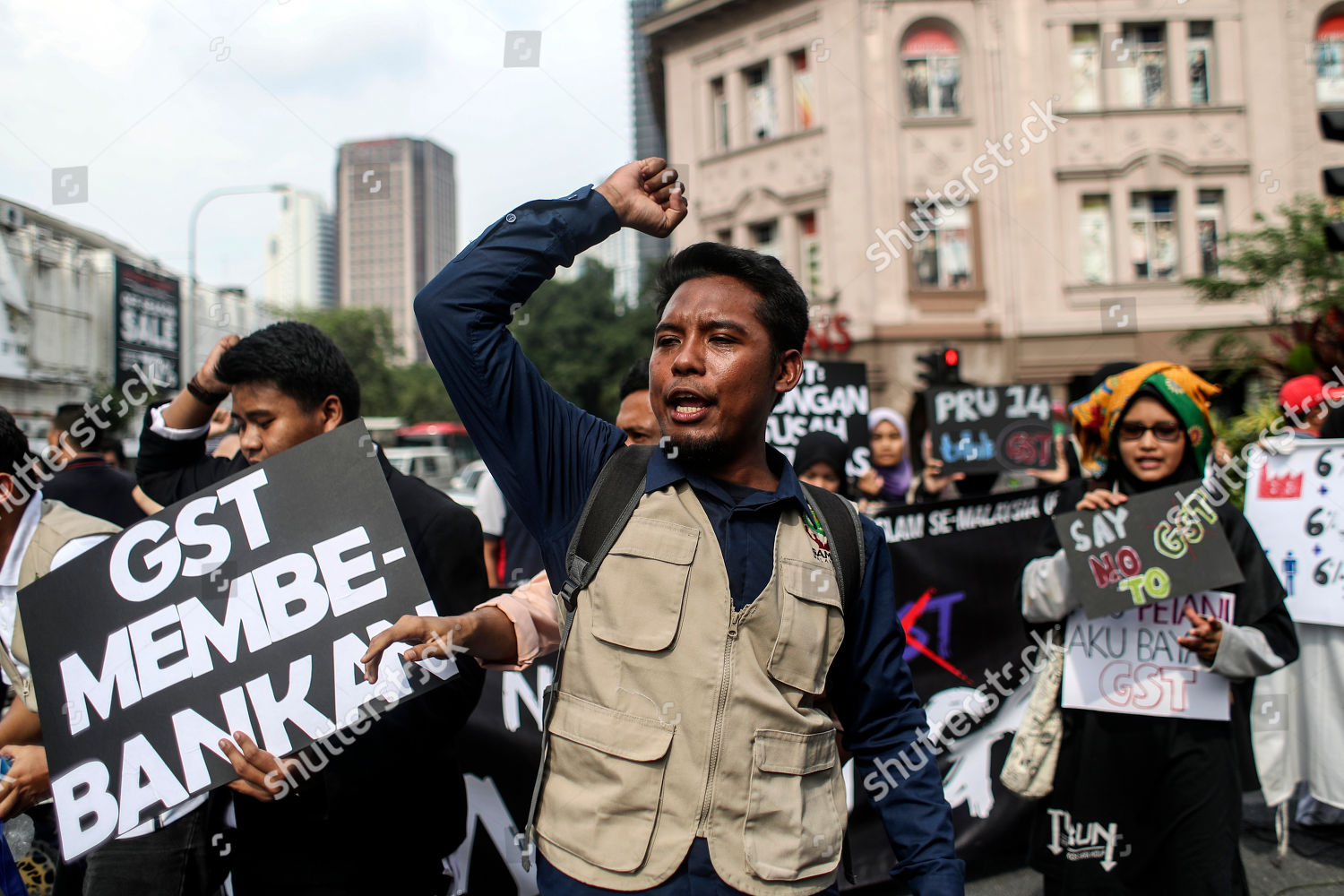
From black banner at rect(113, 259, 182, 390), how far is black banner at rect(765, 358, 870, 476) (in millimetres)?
12490

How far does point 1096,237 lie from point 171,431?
19.7 meters

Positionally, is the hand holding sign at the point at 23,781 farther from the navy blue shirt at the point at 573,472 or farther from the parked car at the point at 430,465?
the parked car at the point at 430,465

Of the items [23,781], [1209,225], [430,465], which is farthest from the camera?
[430,465]

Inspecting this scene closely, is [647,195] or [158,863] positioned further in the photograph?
[158,863]

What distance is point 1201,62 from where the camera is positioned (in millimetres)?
18969

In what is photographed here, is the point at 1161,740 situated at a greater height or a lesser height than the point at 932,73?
lesser

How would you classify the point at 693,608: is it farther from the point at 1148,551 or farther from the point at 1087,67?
the point at 1087,67

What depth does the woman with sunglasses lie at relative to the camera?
110 inches

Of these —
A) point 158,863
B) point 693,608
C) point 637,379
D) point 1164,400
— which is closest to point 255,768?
point 158,863

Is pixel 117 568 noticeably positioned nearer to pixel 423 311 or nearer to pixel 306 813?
pixel 306 813

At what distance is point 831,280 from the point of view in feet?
63.8

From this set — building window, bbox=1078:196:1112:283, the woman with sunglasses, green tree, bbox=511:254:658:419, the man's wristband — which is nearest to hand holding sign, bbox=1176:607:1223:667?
the woman with sunglasses

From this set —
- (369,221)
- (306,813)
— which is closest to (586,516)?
(306,813)

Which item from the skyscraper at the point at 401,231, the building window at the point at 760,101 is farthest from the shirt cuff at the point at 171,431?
the skyscraper at the point at 401,231
